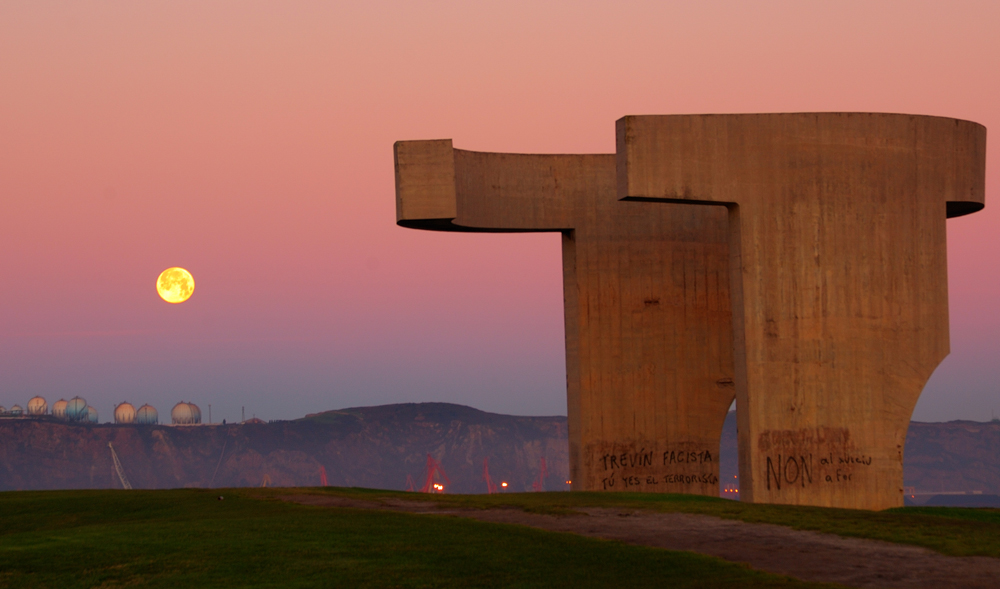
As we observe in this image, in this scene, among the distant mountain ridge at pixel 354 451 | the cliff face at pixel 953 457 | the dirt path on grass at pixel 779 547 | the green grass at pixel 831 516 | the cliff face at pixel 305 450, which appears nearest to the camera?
the dirt path on grass at pixel 779 547

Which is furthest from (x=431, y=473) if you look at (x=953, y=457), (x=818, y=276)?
(x=818, y=276)

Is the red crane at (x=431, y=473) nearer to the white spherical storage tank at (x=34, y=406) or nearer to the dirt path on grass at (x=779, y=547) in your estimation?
the white spherical storage tank at (x=34, y=406)

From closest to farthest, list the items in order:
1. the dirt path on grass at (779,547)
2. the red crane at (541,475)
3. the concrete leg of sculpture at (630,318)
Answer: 1. the dirt path on grass at (779,547)
2. the concrete leg of sculpture at (630,318)
3. the red crane at (541,475)

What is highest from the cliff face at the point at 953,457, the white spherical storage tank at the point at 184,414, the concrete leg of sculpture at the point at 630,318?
the concrete leg of sculpture at the point at 630,318

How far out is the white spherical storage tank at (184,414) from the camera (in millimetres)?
149125

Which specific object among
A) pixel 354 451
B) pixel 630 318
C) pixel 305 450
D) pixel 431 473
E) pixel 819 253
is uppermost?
pixel 819 253

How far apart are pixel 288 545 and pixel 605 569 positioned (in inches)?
160

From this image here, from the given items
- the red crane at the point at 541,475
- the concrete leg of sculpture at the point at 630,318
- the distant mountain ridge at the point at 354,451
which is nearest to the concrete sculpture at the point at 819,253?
the concrete leg of sculpture at the point at 630,318

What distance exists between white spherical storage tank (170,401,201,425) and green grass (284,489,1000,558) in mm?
133605

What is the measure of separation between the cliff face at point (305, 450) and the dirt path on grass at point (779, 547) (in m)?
136

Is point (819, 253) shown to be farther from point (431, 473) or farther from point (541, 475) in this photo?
point (541, 475)

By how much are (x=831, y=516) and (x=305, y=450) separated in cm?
15448

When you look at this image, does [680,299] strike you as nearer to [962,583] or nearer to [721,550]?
[721,550]

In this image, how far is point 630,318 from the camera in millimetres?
27938
